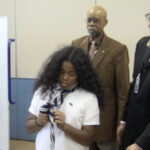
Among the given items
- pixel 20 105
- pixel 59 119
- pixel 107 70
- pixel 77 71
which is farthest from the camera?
pixel 20 105

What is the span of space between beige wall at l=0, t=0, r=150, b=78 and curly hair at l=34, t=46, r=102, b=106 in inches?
65.7

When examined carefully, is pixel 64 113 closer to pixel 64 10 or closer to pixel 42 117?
pixel 42 117

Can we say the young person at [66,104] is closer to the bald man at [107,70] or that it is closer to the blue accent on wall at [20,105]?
the bald man at [107,70]

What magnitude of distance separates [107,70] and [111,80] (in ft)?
0.26

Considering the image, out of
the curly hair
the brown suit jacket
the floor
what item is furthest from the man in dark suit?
the floor

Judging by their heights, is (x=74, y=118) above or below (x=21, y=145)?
above

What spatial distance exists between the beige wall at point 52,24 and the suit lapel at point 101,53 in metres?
1.10

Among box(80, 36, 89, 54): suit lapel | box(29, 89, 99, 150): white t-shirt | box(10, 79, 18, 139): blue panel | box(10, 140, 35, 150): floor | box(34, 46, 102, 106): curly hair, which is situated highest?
box(80, 36, 89, 54): suit lapel

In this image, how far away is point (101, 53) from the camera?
2.21 m

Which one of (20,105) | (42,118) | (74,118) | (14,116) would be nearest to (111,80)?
(74,118)

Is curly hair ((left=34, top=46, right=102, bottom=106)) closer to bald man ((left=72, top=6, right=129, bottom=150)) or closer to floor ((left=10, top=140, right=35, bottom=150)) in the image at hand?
bald man ((left=72, top=6, right=129, bottom=150))

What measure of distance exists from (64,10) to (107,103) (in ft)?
5.43

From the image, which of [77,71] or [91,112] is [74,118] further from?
[77,71]

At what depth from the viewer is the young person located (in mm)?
1578
